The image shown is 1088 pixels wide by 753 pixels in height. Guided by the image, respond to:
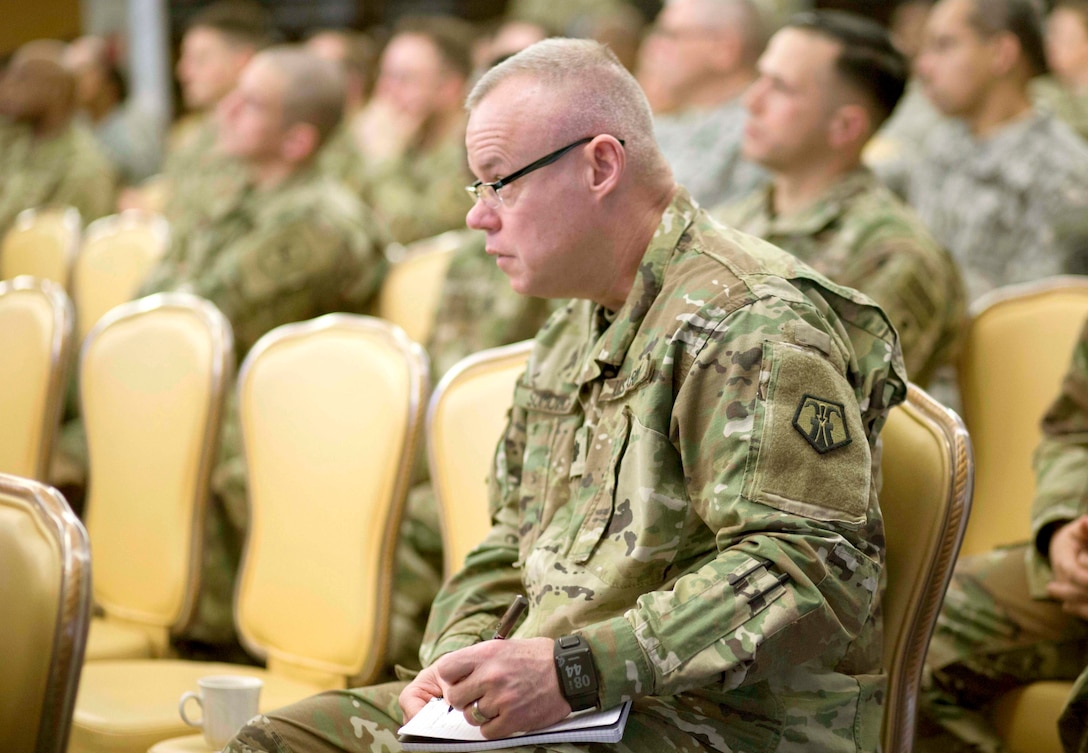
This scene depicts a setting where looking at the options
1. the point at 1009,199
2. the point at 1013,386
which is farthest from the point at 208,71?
the point at 1013,386

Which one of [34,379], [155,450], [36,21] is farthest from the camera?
[36,21]

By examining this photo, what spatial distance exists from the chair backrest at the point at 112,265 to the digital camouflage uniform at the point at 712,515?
2.78 meters

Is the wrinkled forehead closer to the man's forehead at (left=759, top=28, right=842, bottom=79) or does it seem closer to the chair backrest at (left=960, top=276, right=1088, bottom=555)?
the chair backrest at (left=960, top=276, right=1088, bottom=555)

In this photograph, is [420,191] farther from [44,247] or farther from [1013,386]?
[1013,386]

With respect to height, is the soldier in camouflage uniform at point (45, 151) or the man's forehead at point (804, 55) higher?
the man's forehead at point (804, 55)

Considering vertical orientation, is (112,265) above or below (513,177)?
below

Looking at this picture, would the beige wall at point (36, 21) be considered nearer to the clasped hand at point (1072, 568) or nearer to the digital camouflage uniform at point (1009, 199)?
the digital camouflage uniform at point (1009, 199)

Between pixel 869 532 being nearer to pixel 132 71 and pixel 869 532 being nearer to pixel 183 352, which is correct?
pixel 183 352

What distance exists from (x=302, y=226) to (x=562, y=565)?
206cm

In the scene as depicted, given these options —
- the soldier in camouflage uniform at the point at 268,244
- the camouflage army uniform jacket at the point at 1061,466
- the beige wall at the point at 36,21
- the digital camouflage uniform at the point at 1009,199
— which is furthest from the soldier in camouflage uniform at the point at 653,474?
the beige wall at the point at 36,21

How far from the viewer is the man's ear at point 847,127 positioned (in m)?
2.60

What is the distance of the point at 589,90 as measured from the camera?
58.2 inches

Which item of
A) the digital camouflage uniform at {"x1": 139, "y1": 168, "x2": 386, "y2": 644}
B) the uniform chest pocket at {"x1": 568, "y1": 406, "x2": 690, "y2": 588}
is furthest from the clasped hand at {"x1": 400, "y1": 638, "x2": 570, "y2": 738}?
the digital camouflage uniform at {"x1": 139, "y1": 168, "x2": 386, "y2": 644}

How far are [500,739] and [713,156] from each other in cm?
255
